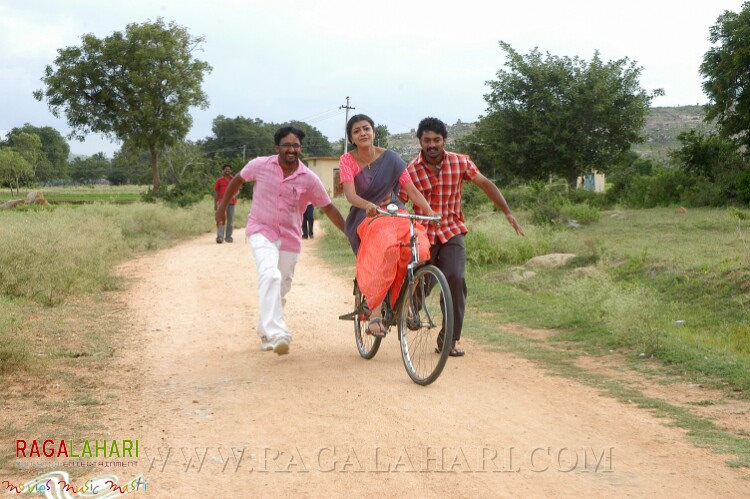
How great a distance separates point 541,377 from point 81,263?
7848 mm

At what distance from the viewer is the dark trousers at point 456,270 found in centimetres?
708

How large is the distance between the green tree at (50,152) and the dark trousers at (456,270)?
3601 inches

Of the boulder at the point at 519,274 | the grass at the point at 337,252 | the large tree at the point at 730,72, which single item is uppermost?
the large tree at the point at 730,72

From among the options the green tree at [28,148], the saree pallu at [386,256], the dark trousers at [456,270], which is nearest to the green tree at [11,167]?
the green tree at [28,148]

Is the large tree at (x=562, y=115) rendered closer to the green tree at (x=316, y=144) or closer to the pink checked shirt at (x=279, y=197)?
the pink checked shirt at (x=279, y=197)

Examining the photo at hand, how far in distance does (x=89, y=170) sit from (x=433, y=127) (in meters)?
102

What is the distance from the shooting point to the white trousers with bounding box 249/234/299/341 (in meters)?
6.63

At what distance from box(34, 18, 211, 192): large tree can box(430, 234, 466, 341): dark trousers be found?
101 feet

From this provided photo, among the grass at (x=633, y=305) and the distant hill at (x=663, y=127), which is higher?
the distant hill at (x=663, y=127)

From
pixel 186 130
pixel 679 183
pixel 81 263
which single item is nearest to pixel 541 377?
pixel 81 263

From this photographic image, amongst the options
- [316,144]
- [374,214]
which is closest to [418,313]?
[374,214]

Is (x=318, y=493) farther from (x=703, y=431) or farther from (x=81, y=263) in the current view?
(x=81, y=263)

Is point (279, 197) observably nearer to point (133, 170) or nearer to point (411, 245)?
point (411, 245)

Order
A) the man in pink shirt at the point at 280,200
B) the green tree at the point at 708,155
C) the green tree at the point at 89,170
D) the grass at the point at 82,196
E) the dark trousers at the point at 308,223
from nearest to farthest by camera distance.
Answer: the man in pink shirt at the point at 280,200
the dark trousers at the point at 308,223
the green tree at the point at 708,155
the grass at the point at 82,196
the green tree at the point at 89,170
